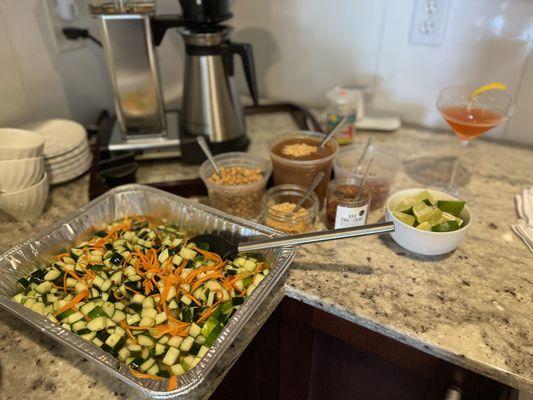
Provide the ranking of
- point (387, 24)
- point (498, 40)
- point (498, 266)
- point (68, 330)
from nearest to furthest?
point (68, 330) → point (498, 266) → point (498, 40) → point (387, 24)

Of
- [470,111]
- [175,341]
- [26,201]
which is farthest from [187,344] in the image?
[470,111]

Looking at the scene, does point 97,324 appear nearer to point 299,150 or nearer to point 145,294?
point 145,294

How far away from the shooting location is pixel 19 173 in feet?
2.62

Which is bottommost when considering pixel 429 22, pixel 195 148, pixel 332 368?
pixel 332 368

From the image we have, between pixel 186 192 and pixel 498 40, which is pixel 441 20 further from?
pixel 186 192

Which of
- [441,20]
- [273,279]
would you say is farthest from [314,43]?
[273,279]

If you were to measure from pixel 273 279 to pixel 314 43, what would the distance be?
90 cm

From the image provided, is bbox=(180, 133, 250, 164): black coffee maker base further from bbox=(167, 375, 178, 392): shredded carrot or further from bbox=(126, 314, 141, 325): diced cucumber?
bbox=(167, 375, 178, 392): shredded carrot

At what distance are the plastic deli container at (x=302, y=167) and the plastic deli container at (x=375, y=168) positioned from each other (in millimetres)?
46

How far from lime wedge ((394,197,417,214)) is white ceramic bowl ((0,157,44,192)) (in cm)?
73

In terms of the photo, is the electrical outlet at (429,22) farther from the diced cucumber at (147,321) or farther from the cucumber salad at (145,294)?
the diced cucumber at (147,321)

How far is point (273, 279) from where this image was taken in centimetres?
67

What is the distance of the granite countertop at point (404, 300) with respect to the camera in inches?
22.8

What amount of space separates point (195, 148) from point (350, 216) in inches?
17.3
